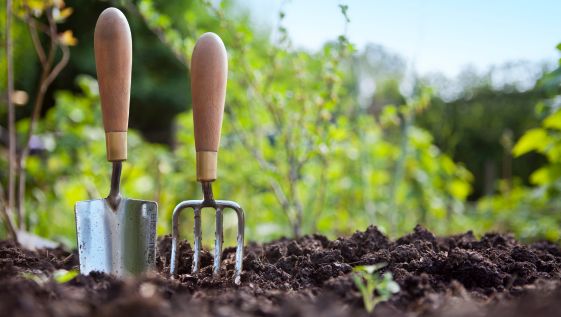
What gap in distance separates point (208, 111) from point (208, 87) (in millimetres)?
63

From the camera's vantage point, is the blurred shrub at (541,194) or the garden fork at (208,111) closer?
the garden fork at (208,111)

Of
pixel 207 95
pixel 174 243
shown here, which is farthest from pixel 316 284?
Answer: pixel 207 95

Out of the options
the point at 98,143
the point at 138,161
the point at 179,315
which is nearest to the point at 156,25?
the point at 98,143

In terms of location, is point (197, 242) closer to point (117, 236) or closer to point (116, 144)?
point (117, 236)

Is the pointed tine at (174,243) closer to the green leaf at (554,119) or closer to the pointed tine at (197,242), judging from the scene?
the pointed tine at (197,242)

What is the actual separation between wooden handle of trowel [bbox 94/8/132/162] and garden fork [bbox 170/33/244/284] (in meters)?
0.17

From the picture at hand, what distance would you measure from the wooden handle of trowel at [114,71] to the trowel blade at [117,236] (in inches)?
5.9

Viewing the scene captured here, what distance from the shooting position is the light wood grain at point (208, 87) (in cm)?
144

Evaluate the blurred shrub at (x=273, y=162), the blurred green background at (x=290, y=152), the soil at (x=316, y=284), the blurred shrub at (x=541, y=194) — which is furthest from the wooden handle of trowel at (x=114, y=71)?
the blurred shrub at (x=541, y=194)

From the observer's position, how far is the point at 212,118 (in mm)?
1483

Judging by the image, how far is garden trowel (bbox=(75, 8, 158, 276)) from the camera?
1.43 metres

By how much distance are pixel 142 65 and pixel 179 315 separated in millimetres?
8253

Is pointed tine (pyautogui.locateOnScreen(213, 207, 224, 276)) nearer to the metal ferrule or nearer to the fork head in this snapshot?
the fork head

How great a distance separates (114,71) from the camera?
1.45m
